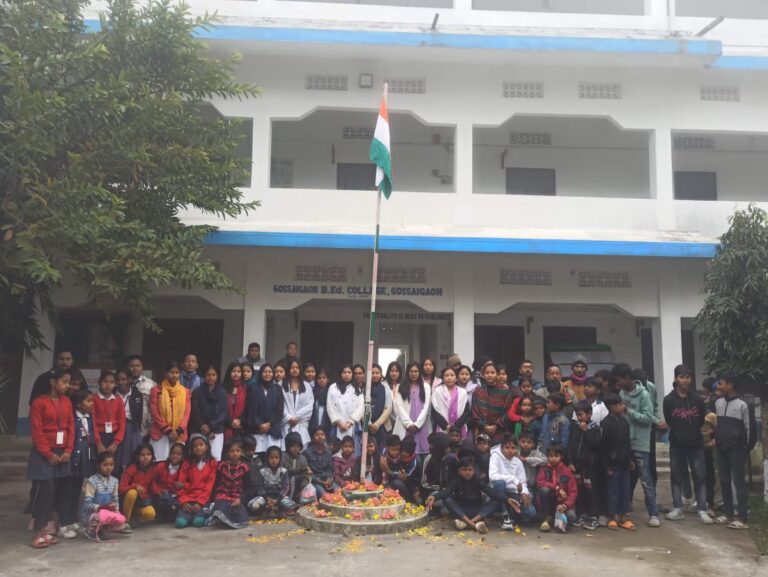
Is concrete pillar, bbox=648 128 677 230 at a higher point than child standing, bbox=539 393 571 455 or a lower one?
higher

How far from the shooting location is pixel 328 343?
1399 centimetres

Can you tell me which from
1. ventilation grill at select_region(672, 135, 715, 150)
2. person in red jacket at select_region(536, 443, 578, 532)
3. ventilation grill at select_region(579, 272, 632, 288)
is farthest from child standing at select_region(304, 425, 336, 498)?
ventilation grill at select_region(672, 135, 715, 150)

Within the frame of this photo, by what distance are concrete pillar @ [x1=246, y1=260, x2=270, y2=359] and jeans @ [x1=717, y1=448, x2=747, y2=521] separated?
6796 mm

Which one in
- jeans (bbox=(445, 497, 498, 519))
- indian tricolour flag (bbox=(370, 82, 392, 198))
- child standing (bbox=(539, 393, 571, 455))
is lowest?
jeans (bbox=(445, 497, 498, 519))

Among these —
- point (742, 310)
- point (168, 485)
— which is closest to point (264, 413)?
point (168, 485)

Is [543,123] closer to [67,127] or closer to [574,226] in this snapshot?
[574,226]

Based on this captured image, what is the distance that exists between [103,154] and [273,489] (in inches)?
147

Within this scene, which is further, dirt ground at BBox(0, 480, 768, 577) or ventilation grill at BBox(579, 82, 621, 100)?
ventilation grill at BBox(579, 82, 621, 100)

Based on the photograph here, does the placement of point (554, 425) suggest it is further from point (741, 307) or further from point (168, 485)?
point (168, 485)

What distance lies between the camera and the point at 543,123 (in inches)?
502

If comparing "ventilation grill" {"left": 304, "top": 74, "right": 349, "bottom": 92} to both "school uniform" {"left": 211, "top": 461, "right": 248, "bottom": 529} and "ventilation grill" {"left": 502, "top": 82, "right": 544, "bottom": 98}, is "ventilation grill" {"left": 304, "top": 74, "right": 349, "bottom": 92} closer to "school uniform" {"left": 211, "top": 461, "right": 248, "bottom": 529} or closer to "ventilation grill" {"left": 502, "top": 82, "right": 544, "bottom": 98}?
"ventilation grill" {"left": 502, "top": 82, "right": 544, "bottom": 98}

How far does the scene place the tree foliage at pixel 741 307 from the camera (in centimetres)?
744

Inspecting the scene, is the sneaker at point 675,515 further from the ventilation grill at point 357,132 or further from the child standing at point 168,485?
the ventilation grill at point 357,132

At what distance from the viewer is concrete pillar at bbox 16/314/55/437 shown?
37.3 ft
